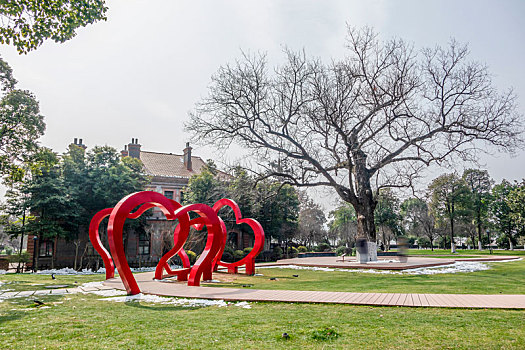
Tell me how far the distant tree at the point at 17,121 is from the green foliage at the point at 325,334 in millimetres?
16516

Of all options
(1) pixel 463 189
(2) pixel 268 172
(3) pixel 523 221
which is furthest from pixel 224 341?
(3) pixel 523 221

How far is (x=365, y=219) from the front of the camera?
21969mm

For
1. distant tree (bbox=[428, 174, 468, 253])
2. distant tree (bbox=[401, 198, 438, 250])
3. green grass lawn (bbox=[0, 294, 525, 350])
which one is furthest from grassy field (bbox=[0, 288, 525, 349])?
distant tree (bbox=[401, 198, 438, 250])

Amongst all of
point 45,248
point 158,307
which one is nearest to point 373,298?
point 158,307

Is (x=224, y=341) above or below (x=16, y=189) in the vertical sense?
below

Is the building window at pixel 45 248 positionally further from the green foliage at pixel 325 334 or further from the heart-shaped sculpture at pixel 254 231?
the green foliage at pixel 325 334

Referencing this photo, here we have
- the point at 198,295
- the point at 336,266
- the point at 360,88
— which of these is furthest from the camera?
the point at 360,88

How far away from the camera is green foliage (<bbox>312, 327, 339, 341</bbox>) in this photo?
15.7 feet

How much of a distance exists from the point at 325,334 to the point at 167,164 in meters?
37.4

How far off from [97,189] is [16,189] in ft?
16.4

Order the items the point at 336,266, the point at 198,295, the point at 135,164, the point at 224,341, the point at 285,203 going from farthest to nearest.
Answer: the point at 285,203
the point at 135,164
the point at 336,266
the point at 198,295
the point at 224,341

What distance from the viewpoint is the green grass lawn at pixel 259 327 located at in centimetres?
462

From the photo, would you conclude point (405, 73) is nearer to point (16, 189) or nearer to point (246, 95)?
point (246, 95)

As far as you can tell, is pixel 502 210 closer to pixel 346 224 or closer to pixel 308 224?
pixel 346 224
